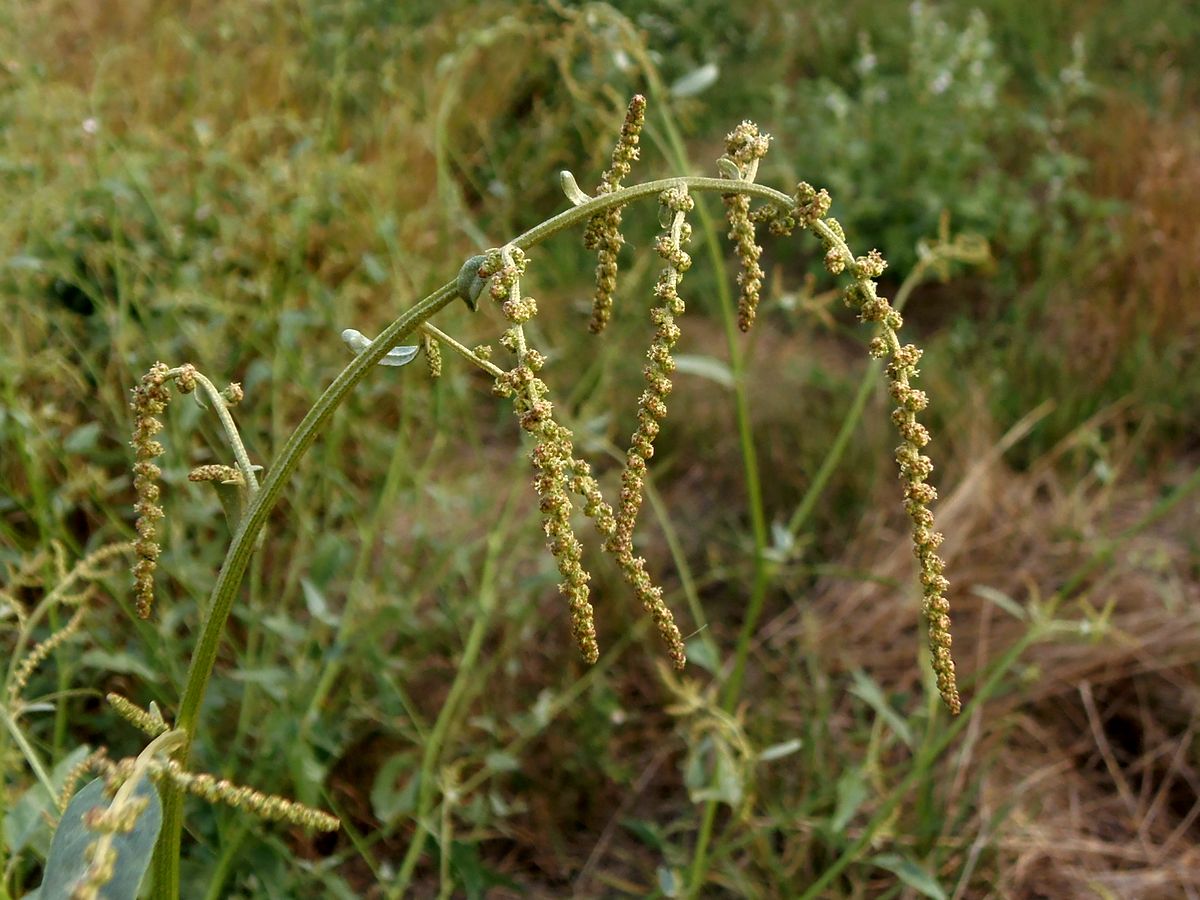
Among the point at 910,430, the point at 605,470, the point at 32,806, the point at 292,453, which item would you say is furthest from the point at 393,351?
the point at 605,470

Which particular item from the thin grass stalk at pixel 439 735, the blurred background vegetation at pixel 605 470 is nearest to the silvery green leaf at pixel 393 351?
the blurred background vegetation at pixel 605 470

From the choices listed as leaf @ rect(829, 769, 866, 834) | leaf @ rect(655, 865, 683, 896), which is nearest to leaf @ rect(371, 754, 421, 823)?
leaf @ rect(655, 865, 683, 896)

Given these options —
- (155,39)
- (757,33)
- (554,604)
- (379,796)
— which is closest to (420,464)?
(554,604)

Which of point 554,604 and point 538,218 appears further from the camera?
point 538,218

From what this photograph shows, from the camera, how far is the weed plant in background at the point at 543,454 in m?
0.80

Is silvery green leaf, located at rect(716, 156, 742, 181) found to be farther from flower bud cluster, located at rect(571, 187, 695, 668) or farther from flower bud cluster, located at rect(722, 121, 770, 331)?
flower bud cluster, located at rect(571, 187, 695, 668)

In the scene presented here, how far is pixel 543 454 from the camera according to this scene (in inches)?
30.7

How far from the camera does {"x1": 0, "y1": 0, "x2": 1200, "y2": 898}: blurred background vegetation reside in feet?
7.11

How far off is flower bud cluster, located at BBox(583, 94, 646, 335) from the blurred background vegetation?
0.39 meters

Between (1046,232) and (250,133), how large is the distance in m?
2.66

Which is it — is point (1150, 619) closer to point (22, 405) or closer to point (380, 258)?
point (380, 258)

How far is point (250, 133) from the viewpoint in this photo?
3.86 metres

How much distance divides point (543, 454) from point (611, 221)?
0.25 m

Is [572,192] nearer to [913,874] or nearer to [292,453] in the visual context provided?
[292,453]
